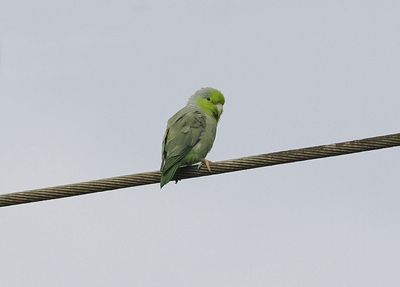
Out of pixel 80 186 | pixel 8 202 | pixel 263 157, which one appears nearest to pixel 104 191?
pixel 80 186

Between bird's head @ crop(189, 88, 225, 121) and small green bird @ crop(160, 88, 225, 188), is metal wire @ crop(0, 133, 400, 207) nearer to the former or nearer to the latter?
small green bird @ crop(160, 88, 225, 188)

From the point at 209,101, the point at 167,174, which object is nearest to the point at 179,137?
the point at 167,174

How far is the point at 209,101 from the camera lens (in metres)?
11.3

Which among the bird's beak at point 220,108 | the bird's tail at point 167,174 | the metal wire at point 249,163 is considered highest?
the bird's beak at point 220,108

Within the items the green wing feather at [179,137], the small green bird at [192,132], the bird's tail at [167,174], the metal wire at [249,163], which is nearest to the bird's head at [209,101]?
the small green bird at [192,132]

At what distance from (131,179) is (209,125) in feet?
8.67

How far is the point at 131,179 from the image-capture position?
832cm

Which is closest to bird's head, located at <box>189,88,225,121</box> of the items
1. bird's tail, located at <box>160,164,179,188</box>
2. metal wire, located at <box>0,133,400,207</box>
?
bird's tail, located at <box>160,164,179,188</box>

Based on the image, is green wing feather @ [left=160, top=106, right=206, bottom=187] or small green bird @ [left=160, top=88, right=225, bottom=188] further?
small green bird @ [left=160, top=88, right=225, bottom=188]

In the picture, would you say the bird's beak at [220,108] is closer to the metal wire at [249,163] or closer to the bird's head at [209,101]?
the bird's head at [209,101]

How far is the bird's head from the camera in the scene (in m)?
11.2

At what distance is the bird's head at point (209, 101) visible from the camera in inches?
440

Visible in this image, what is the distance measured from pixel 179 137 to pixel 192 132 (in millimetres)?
201

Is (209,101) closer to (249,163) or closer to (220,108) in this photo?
(220,108)
